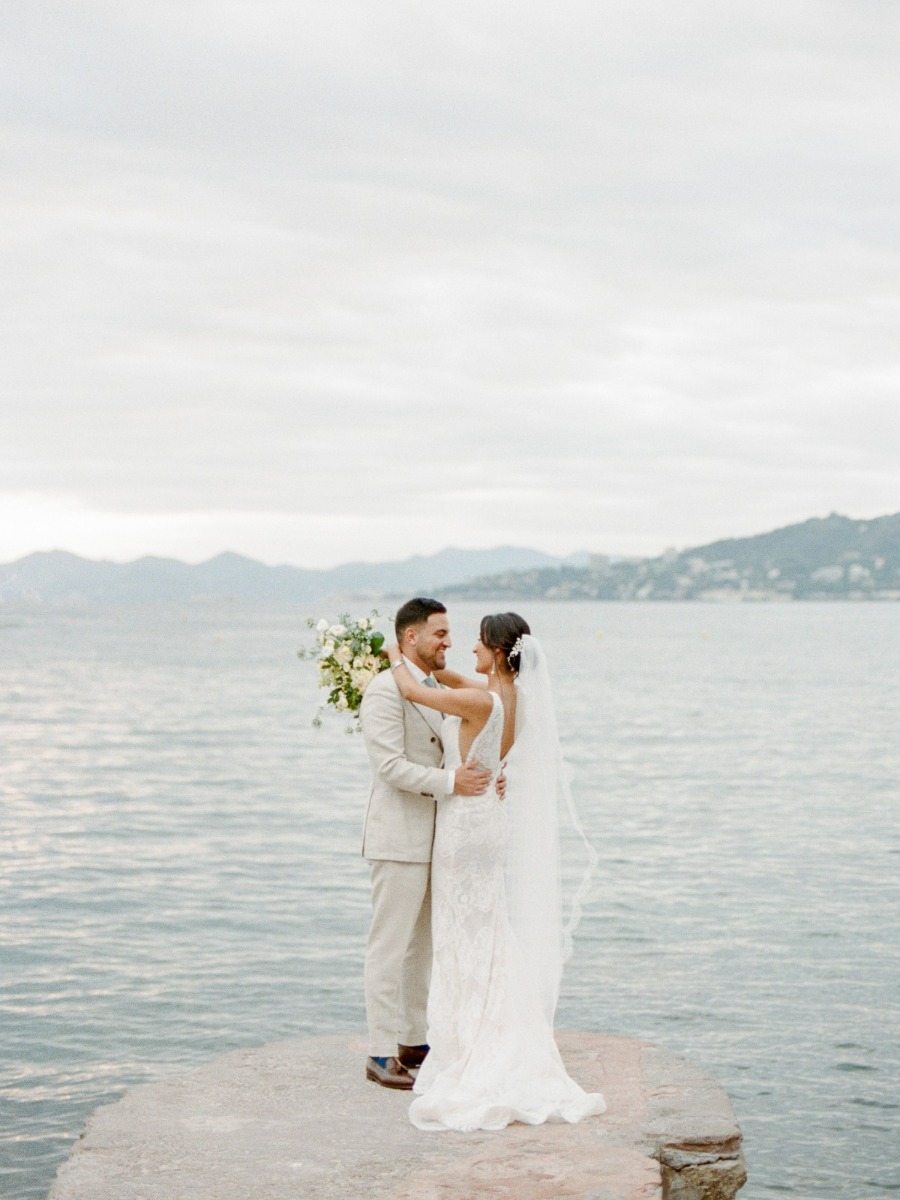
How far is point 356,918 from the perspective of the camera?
55.5 ft

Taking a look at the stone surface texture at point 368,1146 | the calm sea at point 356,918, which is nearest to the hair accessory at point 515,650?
the stone surface texture at point 368,1146

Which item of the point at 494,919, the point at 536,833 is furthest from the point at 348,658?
the point at 494,919

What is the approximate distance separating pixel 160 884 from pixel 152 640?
12336 centimetres

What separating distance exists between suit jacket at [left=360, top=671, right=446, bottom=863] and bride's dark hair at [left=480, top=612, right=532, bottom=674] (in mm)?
529

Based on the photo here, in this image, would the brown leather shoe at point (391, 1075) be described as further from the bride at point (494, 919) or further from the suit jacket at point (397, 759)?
the suit jacket at point (397, 759)

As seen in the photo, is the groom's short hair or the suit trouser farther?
the suit trouser

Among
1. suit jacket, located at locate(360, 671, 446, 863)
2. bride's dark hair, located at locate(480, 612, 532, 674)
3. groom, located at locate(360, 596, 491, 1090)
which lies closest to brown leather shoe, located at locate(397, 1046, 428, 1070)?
groom, located at locate(360, 596, 491, 1090)

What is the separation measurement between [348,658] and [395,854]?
1135mm

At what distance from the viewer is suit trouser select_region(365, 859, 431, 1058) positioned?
7762 mm

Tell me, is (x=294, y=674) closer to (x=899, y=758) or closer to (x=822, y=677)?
(x=822, y=677)

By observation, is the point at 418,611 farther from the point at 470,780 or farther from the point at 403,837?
the point at 403,837

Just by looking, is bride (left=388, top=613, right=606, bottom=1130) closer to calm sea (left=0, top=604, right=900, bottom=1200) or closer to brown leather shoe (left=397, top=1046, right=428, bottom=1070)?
brown leather shoe (left=397, top=1046, right=428, bottom=1070)

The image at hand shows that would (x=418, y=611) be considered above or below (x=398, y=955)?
above

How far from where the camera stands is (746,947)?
622 inches
